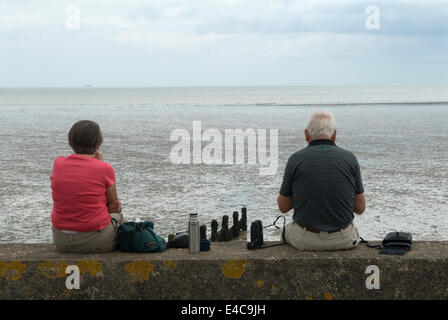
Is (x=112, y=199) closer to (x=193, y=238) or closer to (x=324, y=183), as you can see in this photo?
(x=193, y=238)

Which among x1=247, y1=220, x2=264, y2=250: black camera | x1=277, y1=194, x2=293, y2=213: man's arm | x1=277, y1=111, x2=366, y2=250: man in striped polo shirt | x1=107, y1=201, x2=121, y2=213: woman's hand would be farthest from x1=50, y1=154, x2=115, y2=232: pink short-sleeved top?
x1=277, y1=111, x2=366, y2=250: man in striped polo shirt

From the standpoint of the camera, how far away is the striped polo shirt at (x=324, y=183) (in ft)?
14.8

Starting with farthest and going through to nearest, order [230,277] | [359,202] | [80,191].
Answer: [359,202]
[80,191]
[230,277]

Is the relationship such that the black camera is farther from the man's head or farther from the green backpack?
the man's head

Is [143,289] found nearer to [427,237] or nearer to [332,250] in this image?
[332,250]

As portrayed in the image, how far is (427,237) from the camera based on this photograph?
10.2 m

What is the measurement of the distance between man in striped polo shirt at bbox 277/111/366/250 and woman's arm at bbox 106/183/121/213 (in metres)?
1.42

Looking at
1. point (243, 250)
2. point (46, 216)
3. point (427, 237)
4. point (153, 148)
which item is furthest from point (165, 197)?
point (153, 148)

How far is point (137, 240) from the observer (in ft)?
15.0

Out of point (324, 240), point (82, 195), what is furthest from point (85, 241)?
point (324, 240)

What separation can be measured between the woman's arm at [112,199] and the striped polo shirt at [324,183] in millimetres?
1442

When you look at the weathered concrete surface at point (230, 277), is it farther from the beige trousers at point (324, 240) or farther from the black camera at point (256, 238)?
the black camera at point (256, 238)

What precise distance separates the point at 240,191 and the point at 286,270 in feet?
33.8

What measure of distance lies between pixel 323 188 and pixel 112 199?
1.74 metres
